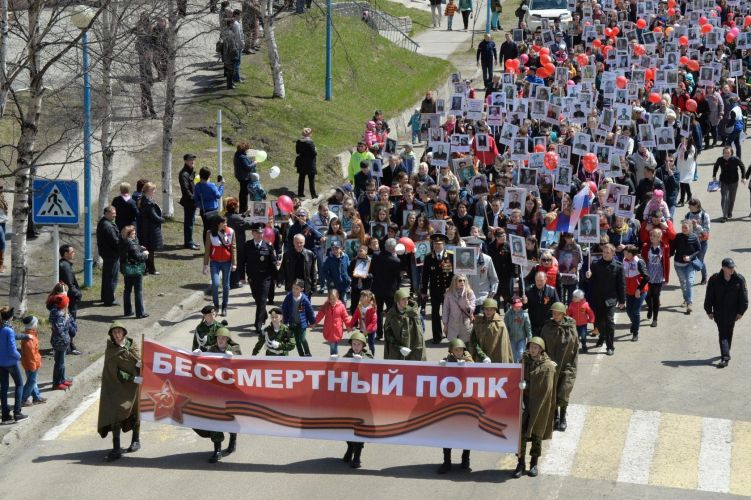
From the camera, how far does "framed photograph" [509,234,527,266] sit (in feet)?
68.1

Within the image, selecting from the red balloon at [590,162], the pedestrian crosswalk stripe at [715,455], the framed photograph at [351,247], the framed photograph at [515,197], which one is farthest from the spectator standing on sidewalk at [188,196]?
the pedestrian crosswalk stripe at [715,455]

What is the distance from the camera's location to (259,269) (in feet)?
67.6

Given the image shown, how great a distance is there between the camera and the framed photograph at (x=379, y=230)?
869 inches

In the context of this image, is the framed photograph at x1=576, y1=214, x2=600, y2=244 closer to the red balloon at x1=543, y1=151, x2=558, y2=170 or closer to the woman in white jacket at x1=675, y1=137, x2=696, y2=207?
the red balloon at x1=543, y1=151, x2=558, y2=170

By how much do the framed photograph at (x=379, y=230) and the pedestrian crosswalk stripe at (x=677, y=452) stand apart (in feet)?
21.1

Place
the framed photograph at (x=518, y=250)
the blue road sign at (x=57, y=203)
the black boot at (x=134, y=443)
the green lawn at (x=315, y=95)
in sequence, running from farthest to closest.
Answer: the green lawn at (x=315, y=95), the framed photograph at (x=518, y=250), the blue road sign at (x=57, y=203), the black boot at (x=134, y=443)

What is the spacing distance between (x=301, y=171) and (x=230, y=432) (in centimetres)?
1260

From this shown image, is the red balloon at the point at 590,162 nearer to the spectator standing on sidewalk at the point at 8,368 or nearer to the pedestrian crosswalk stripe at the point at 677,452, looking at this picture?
the pedestrian crosswalk stripe at the point at 677,452

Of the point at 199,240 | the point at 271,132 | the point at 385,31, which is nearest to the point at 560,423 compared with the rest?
the point at 199,240

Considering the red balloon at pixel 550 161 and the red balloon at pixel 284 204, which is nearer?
the red balloon at pixel 284 204

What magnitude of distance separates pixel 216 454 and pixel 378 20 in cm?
2894

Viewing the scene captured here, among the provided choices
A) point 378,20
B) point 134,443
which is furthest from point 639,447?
point 378,20

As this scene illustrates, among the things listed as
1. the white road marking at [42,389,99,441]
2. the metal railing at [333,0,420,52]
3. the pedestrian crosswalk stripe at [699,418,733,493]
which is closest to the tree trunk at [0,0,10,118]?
the white road marking at [42,389,99,441]

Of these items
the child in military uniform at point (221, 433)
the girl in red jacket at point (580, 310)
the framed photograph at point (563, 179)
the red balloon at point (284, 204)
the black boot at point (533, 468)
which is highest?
the framed photograph at point (563, 179)
